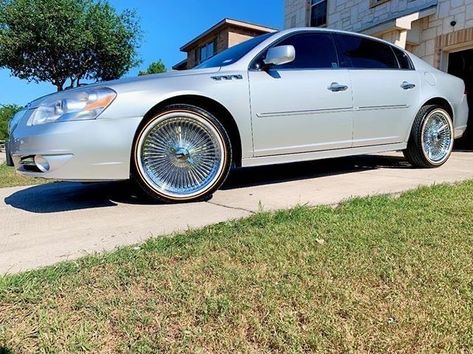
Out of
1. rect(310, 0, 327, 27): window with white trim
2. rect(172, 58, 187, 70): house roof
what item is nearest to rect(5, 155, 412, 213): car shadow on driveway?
rect(310, 0, 327, 27): window with white trim

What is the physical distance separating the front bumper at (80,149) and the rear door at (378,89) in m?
2.22

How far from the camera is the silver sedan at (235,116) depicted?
2.93 m

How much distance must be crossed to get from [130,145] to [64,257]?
1.10 metres

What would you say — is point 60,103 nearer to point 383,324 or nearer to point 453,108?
point 383,324

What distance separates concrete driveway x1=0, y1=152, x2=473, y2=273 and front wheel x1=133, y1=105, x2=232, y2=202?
0.59 ft

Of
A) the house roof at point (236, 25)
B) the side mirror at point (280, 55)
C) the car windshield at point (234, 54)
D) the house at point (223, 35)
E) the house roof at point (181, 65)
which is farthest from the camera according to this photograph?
the house roof at point (181, 65)

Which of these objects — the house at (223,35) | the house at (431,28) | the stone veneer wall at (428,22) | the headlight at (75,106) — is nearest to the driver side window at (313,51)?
the headlight at (75,106)

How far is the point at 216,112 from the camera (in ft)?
11.2

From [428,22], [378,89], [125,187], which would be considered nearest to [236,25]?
[428,22]

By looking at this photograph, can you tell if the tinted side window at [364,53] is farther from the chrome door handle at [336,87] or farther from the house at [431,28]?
the house at [431,28]

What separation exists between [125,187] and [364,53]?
2.84 meters

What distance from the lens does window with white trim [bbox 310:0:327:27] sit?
1229 cm

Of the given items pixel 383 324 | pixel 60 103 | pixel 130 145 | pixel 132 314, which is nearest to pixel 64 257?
pixel 132 314

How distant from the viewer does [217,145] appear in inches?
133
